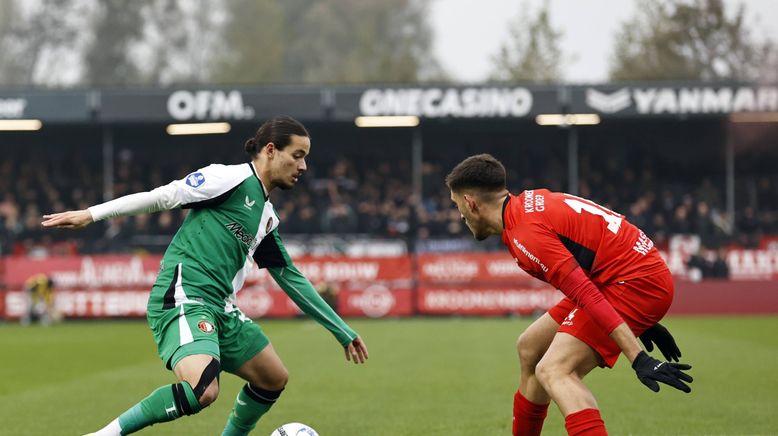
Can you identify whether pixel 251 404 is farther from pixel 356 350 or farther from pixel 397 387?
pixel 397 387

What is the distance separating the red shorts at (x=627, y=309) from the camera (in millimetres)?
6316

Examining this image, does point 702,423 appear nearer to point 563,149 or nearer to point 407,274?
point 407,274

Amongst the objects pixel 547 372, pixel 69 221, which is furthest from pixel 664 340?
pixel 69 221

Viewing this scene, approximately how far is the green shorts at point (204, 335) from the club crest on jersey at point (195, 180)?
710 millimetres

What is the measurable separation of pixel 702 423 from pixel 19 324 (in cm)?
2081

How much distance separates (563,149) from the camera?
1398 inches

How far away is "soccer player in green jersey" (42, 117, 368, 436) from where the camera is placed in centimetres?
619

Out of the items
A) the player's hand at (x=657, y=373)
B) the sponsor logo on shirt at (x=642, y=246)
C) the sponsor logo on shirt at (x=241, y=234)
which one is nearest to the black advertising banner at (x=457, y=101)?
the sponsor logo on shirt at (x=241, y=234)

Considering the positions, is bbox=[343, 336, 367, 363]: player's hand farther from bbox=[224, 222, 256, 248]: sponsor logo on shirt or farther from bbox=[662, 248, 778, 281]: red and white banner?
bbox=[662, 248, 778, 281]: red and white banner

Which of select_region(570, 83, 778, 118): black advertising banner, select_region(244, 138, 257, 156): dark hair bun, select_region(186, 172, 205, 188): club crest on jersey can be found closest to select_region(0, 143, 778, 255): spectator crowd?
select_region(570, 83, 778, 118): black advertising banner

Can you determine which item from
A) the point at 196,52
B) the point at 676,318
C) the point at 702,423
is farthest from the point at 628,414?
the point at 196,52

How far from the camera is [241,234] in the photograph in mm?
6730

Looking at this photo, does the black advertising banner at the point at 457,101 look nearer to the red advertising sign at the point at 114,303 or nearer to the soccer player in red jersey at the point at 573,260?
the red advertising sign at the point at 114,303

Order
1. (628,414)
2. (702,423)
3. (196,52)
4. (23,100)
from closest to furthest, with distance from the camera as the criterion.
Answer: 1. (702,423)
2. (628,414)
3. (23,100)
4. (196,52)
